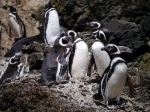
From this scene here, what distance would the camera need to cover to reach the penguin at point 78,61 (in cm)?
897

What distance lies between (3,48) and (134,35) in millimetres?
4066

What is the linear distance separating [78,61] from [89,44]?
70.3 inches

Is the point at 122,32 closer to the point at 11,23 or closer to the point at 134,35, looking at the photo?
the point at 134,35

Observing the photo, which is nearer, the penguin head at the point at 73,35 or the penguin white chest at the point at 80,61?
the penguin white chest at the point at 80,61

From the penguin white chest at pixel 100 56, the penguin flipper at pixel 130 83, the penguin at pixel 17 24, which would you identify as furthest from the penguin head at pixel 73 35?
the penguin at pixel 17 24

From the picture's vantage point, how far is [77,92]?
326 inches

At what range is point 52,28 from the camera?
11.0m


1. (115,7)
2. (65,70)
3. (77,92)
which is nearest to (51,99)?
(77,92)

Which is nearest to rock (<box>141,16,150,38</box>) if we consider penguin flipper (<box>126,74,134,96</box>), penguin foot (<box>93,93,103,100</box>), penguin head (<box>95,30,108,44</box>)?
penguin head (<box>95,30,108,44</box>)

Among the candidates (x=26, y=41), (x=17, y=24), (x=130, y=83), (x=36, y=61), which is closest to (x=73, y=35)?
(x=36, y=61)

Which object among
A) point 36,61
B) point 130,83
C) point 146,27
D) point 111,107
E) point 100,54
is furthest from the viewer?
point 146,27

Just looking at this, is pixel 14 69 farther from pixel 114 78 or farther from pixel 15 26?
pixel 15 26

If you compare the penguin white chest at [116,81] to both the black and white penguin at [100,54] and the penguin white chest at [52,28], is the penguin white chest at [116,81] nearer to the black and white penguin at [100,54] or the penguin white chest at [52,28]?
the black and white penguin at [100,54]

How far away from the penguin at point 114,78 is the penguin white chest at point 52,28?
326cm
